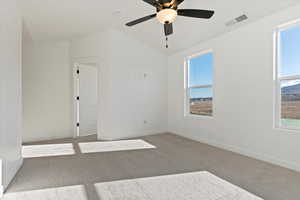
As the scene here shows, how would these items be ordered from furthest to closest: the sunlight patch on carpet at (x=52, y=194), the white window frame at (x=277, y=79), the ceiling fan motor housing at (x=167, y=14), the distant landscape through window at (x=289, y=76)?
1. the white window frame at (x=277, y=79)
2. the distant landscape through window at (x=289, y=76)
3. the ceiling fan motor housing at (x=167, y=14)
4. the sunlight patch on carpet at (x=52, y=194)

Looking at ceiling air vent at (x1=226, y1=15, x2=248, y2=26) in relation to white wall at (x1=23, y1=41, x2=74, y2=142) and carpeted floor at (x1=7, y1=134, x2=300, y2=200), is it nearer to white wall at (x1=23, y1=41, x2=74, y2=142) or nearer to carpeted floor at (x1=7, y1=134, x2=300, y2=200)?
carpeted floor at (x1=7, y1=134, x2=300, y2=200)

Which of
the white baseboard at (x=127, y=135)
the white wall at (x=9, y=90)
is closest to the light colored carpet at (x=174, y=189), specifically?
the white wall at (x=9, y=90)

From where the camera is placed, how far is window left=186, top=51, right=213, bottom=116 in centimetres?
461

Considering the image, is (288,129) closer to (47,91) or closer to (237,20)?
(237,20)

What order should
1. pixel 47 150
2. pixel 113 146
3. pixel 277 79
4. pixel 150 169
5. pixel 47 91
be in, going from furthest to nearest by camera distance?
pixel 47 91 → pixel 113 146 → pixel 47 150 → pixel 277 79 → pixel 150 169

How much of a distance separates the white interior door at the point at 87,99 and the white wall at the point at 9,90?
2.66 metres

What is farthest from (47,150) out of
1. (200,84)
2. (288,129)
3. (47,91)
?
(288,129)

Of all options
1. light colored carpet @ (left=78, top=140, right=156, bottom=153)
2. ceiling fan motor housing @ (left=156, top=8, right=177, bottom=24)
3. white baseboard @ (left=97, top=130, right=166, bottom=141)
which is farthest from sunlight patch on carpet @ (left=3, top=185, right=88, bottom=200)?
white baseboard @ (left=97, top=130, right=166, bottom=141)

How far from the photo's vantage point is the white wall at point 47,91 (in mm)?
4848

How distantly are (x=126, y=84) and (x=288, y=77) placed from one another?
11.9ft

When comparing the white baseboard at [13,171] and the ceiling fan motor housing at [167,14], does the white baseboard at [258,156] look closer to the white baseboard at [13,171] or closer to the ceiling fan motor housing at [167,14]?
the ceiling fan motor housing at [167,14]

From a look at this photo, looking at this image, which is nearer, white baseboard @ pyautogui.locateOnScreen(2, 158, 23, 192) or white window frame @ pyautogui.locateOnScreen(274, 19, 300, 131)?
white baseboard @ pyautogui.locateOnScreen(2, 158, 23, 192)

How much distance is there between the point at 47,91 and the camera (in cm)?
507

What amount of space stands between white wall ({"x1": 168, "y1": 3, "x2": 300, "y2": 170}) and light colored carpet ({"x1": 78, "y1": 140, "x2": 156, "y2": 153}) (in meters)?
1.48
